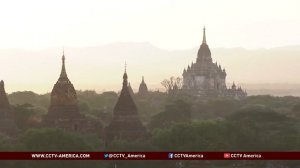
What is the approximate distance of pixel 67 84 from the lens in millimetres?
113312

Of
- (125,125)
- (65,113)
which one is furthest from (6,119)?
(125,125)

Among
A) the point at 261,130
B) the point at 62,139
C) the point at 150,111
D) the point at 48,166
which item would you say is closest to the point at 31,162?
the point at 48,166

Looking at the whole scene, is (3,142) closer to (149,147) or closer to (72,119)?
(149,147)

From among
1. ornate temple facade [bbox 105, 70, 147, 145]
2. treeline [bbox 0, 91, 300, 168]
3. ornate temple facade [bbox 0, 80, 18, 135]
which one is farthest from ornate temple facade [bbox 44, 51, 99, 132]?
ornate temple facade [bbox 105, 70, 147, 145]

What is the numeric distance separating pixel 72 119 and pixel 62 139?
24.4 metres

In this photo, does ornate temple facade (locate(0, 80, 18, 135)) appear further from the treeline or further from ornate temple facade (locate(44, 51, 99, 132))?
ornate temple facade (locate(44, 51, 99, 132))

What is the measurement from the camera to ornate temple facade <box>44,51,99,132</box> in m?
107

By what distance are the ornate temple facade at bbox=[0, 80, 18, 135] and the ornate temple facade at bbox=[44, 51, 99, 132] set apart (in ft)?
14.9

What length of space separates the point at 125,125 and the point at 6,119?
658 inches

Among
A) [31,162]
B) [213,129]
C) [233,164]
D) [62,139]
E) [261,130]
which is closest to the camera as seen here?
[31,162]

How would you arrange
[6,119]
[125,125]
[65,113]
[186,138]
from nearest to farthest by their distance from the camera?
[186,138] < [125,125] < [6,119] < [65,113]

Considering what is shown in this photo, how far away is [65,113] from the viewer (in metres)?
109

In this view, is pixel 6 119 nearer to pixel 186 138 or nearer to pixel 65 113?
pixel 65 113

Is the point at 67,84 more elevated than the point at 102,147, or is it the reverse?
the point at 67,84
